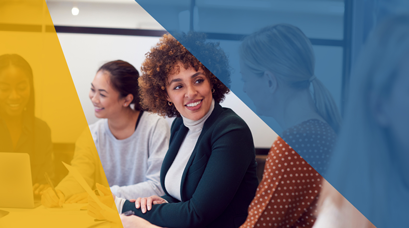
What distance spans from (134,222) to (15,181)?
39 cm

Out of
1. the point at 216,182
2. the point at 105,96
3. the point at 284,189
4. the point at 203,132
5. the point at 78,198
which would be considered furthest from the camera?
the point at 105,96

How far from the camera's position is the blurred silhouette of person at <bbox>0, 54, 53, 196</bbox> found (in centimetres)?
92

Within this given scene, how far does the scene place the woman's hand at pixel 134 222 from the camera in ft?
2.49

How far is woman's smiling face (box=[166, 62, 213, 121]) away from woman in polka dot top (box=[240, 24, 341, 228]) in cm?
34

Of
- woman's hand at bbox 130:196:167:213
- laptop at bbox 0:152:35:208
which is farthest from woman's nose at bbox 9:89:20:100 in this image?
woman's hand at bbox 130:196:167:213

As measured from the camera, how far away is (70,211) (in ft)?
2.87

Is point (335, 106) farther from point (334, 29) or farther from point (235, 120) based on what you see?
point (235, 120)

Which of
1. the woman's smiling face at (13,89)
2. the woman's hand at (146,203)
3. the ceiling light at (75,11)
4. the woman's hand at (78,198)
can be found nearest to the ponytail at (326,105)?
the woman's hand at (146,203)

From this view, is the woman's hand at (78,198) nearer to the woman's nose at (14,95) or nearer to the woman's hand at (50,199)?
the woman's hand at (50,199)

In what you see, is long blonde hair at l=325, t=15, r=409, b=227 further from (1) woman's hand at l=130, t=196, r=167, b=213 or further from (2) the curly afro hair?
(1) woman's hand at l=130, t=196, r=167, b=213

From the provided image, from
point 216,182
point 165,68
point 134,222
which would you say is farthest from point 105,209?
point 165,68

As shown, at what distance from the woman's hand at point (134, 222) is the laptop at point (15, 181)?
333 mm

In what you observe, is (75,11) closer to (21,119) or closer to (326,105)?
(21,119)

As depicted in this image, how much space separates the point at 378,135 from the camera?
366 mm
